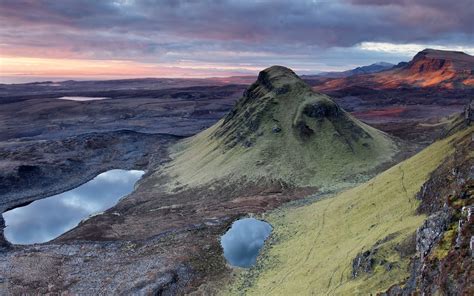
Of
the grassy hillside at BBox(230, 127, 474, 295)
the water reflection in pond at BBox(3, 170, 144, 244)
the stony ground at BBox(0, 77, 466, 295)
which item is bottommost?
the water reflection in pond at BBox(3, 170, 144, 244)

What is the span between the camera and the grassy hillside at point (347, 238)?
2911cm

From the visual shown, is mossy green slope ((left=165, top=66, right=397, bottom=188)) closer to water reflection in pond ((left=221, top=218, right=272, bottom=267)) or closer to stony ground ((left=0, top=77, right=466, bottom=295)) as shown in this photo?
stony ground ((left=0, top=77, right=466, bottom=295))

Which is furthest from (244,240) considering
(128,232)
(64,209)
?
(64,209)

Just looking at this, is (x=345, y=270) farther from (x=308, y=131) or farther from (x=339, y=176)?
(x=308, y=131)

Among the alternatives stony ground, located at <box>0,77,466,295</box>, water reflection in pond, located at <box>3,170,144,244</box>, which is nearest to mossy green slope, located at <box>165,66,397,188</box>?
stony ground, located at <box>0,77,466,295</box>

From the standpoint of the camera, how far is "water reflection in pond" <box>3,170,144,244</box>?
68688 mm

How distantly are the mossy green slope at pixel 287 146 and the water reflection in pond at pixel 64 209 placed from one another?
531 inches

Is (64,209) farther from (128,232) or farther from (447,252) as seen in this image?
(447,252)

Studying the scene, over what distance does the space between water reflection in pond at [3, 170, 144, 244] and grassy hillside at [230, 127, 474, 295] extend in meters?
41.6

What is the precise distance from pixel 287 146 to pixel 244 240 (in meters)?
34.0

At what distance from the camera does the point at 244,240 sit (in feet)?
169

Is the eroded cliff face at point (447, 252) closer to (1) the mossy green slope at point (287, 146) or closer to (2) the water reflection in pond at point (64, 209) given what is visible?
(1) the mossy green slope at point (287, 146)

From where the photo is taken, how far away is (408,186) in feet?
136

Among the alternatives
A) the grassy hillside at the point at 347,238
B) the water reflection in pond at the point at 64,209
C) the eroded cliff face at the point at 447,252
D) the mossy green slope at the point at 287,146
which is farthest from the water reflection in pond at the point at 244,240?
the water reflection in pond at the point at 64,209
